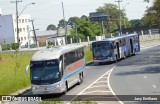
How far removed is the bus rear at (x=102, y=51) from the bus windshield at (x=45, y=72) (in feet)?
74.0

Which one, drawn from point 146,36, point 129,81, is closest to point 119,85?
point 129,81

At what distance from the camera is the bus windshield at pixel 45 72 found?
86.7 feet

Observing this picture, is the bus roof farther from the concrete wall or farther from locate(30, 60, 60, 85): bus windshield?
the concrete wall

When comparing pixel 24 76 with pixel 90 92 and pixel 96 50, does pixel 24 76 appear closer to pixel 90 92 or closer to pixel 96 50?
pixel 90 92

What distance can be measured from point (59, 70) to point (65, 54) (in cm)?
238

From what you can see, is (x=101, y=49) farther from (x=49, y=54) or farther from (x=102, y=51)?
(x=49, y=54)

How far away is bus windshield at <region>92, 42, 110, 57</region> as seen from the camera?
48956mm

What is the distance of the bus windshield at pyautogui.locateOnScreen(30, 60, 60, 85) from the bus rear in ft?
74.0

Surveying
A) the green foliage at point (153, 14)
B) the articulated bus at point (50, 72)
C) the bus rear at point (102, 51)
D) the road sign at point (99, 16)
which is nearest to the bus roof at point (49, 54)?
the articulated bus at point (50, 72)

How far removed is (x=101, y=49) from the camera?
162 ft

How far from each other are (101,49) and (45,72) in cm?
2317

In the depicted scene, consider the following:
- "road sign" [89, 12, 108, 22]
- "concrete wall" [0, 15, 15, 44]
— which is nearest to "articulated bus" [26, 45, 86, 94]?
"concrete wall" [0, 15, 15, 44]

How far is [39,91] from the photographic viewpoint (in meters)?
26.4

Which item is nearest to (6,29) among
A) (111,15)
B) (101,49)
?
(111,15)
